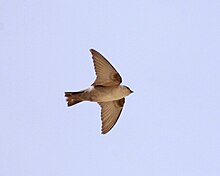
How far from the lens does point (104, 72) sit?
28.7ft

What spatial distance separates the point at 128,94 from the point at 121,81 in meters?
0.23

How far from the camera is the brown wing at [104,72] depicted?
8508 mm

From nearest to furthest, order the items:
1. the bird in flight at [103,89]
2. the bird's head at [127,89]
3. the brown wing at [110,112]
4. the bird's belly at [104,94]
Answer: the bird in flight at [103,89] → the bird's belly at [104,94] → the bird's head at [127,89] → the brown wing at [110,112]

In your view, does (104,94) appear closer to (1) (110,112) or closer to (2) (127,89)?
(2) (127,89)

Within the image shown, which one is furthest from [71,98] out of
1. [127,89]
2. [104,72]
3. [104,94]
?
[127,89]

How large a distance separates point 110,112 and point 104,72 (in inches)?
33.2

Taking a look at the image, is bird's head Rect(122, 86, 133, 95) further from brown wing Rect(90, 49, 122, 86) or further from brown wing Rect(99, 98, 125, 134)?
brown wing Rect(99, 98, 125, 134)

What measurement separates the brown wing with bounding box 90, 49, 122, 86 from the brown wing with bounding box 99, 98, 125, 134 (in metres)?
0.59

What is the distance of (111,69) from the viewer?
8.71 meters

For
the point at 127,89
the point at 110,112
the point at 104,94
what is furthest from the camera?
the point at 110,112

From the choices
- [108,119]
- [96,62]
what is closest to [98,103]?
[108,119]

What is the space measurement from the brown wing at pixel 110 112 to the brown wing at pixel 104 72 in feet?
1.92

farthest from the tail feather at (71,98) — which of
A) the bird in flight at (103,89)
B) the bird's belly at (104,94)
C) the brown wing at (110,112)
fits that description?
the brown wing at (110,112)

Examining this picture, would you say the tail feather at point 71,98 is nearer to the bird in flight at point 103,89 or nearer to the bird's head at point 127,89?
the bird in flight at point 103,89
